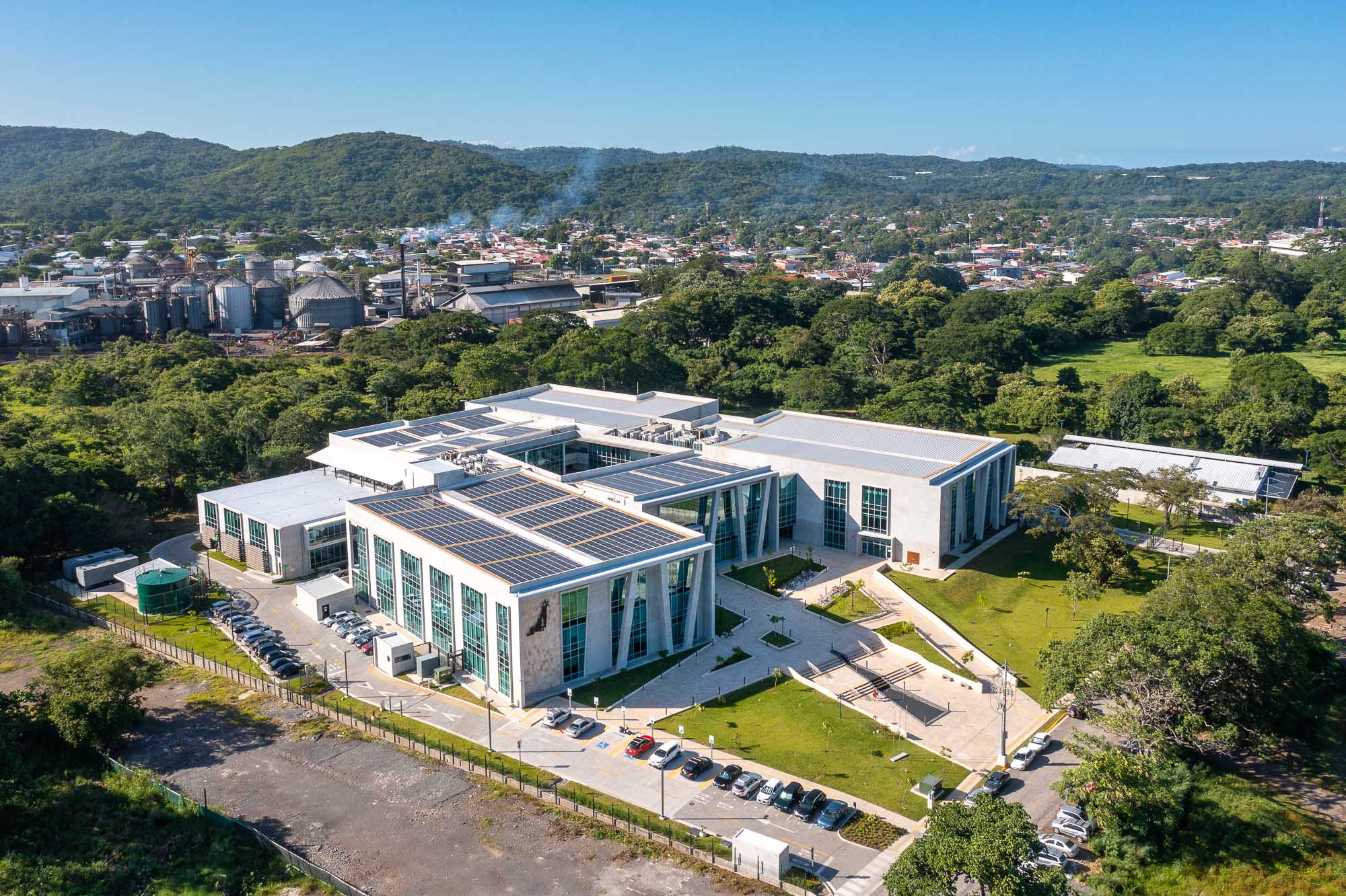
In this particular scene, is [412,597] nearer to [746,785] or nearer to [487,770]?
[487,770]

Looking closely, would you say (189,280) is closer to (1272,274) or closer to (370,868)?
(370,868)

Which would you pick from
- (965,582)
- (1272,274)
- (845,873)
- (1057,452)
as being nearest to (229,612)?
(845,873)

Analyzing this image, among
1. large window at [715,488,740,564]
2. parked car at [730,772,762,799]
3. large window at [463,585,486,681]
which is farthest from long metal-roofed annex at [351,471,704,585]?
parked car at [730,772,762,799]

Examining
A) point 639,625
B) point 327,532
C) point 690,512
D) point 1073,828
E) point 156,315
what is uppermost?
point 156,315

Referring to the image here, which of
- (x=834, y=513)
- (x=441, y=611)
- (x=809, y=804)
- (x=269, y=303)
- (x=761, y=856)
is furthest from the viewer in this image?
(x=269, y=303)

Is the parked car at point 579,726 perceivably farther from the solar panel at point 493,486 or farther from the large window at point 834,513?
the large window at point 834,513

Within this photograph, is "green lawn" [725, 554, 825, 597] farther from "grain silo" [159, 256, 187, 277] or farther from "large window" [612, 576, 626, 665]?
"grain silo" [159, 256, 187, 277]

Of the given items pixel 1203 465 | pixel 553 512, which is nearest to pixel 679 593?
pixel 553 512
